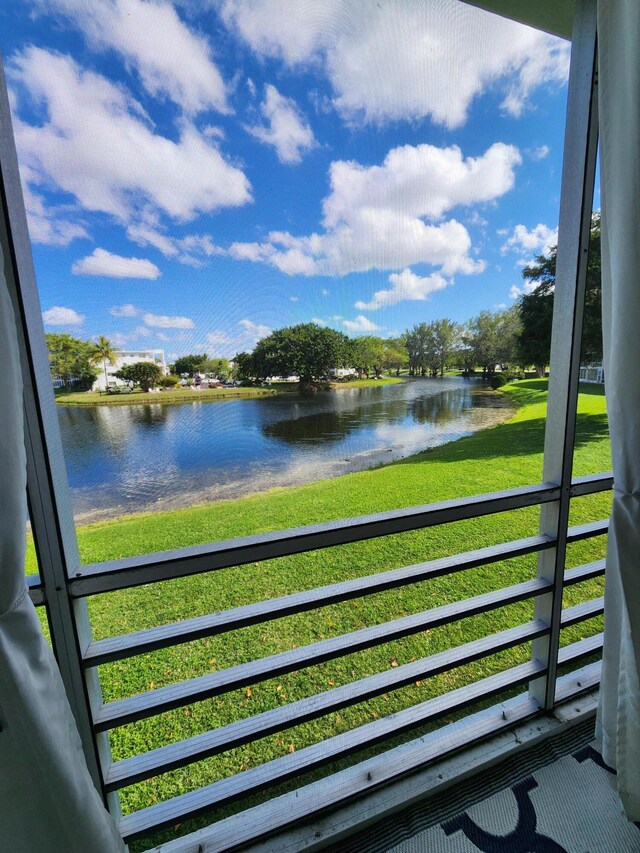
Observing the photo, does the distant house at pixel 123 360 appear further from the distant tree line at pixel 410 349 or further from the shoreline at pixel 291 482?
the shoreline at pixel 291 482

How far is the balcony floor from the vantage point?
94cm

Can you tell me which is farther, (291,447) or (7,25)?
(291,447)

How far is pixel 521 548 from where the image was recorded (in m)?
1.16

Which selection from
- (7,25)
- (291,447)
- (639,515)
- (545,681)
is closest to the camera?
(7,25)

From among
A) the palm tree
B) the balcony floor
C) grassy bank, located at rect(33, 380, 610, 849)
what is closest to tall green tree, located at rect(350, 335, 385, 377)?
grassy bank, located at rect(33, 380, 610, 849)

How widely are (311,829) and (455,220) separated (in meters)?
2.39

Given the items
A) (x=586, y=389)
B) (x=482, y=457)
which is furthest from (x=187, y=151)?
(x=482, y=457)

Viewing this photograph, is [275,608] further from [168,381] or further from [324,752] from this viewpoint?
[168,381]

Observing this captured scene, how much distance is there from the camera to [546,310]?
162cm

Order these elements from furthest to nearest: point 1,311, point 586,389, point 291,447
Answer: point 291,447 → point 586,389 → point 1,311

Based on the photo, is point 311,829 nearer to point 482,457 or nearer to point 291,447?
point 291,447

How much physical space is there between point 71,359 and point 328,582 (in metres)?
1.81

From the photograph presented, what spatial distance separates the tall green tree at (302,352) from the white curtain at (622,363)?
100 cm

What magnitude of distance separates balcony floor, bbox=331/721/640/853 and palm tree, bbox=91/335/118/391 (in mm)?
1526
